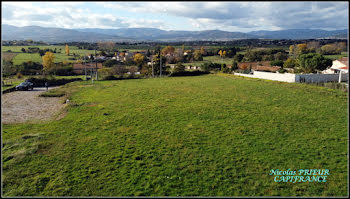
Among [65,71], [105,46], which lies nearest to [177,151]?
[65,71]

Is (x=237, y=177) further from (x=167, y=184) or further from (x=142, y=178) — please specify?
(x=142, y=178)

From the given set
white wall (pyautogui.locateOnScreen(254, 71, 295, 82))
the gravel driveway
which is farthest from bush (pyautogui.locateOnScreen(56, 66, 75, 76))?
white wall (pyautogui.locateOnScreen(254, 71, 295, 82))

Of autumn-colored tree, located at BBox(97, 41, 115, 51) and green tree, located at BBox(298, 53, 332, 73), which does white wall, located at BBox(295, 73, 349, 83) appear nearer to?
green tree, located at BBox(298, 53, 332, 73)

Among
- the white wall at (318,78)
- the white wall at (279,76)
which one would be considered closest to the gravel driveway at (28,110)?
the white wall at (279,76)

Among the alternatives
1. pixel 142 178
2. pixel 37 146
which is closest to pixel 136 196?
pixel 142 178

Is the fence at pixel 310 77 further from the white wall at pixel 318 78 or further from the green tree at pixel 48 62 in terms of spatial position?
the green tree at pixel 48 62

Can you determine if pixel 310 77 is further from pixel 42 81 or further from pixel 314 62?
pixel 42 81

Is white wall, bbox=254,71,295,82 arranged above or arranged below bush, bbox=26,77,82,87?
above

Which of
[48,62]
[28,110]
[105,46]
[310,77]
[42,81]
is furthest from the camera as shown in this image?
[105,46]
